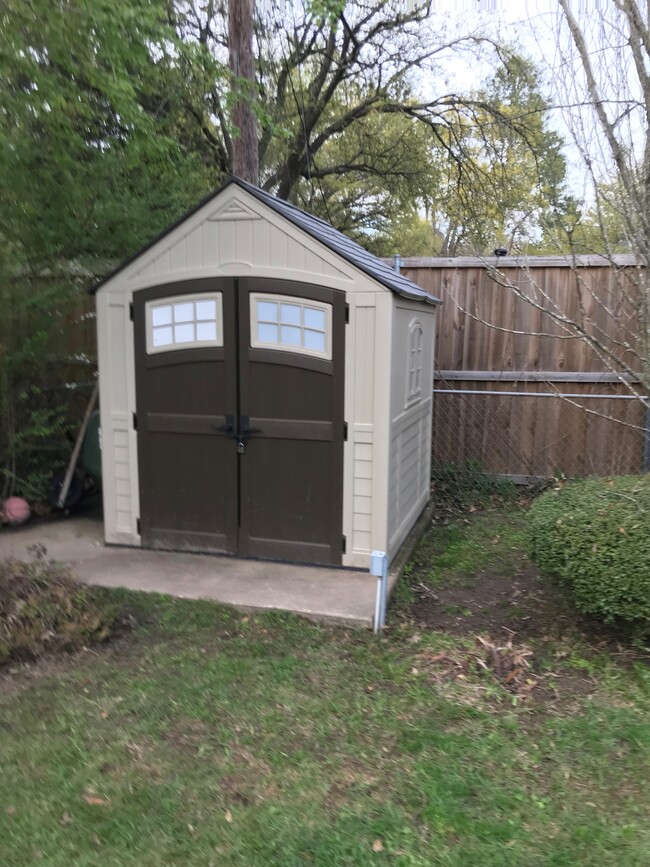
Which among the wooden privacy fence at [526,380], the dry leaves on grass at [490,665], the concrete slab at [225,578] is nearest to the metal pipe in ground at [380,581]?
the concrete slab at [225,578]

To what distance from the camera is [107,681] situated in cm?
362

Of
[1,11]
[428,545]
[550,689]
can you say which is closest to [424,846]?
[550,689]

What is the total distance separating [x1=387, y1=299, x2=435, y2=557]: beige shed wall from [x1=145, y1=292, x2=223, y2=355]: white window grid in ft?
4.47

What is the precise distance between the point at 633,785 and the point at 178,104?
9438 millimetres

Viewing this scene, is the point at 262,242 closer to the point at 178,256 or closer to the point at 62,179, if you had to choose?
the point at 178,256

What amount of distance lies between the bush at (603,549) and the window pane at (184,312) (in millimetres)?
2921

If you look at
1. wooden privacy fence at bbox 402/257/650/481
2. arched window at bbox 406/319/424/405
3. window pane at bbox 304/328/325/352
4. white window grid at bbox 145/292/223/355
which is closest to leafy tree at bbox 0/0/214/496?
white window grid at bbox 145/292/223/355

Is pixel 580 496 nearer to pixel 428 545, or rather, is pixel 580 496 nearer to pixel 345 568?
pixel 345 568

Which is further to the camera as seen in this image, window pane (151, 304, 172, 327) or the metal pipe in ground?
window pane (151, 304, 172, 327)

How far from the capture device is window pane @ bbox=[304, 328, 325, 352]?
4.98m

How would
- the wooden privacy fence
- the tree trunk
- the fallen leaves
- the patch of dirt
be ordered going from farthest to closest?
the tree trunk → the wooden privacy fence → the patch of dirt → the fallen leaves

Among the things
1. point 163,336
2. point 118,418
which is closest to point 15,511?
point 118,418

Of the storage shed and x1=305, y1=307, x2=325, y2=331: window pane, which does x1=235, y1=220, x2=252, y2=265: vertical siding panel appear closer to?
the storage shed

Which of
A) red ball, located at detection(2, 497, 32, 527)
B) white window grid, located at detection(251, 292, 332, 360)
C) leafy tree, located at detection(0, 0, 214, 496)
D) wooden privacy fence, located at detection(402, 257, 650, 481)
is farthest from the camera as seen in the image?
wooden privacy fence, located at detection(402, 257, 650, 481)
